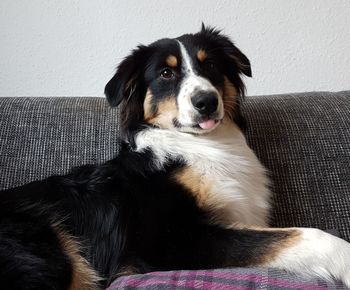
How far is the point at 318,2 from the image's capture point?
7.01 ft

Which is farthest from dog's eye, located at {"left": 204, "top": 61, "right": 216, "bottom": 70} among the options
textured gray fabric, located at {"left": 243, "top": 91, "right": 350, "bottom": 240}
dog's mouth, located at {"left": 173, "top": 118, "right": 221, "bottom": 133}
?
textured gray fabric, located at {"left": 243, "top": 91, "right": 350, "bottom": 240}

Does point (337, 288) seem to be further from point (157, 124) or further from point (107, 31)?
point (107, 31)

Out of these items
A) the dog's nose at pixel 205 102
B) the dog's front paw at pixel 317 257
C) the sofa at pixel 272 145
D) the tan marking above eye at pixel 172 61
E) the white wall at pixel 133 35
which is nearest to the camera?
the dog's front paw at pixel 317 257

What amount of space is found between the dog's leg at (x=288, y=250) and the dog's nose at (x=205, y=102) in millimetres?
366

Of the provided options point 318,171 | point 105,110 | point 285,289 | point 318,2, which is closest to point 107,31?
point 105,110

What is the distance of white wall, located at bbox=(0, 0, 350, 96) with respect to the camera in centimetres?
211

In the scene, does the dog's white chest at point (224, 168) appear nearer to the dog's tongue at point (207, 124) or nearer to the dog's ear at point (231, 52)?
the dog's tongue at point (207, 124)

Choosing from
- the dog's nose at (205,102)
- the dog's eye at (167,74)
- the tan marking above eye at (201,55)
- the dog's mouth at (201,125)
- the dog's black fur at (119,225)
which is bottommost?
the dog's black fur at (119,225)

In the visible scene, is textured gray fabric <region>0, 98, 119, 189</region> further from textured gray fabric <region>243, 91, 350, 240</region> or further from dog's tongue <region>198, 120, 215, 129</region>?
textured gray fabric <region>243, 91, 350, 240</region>

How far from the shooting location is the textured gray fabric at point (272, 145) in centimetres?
160

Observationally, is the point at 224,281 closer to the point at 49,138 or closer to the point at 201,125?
the point at 201,125

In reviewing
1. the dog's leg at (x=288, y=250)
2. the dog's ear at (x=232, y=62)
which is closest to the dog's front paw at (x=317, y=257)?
the dog's leg at (x=288, y=250)

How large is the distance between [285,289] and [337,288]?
0.48 ft

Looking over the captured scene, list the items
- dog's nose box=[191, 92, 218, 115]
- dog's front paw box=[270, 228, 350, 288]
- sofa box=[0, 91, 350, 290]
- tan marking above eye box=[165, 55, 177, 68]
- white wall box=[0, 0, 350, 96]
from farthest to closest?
1. white wall box=[0, 0, 350, 96]
2. sofa box=[0, 91, 350, 290]
3. tan marking above eye box=[165, 55, 177, 68]
4. dog's nose box=[191, 92, 218, 115]
5. dog's front paw box=[270, 228, 350, 288]
